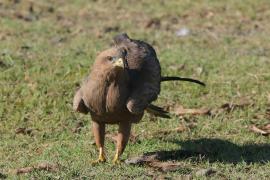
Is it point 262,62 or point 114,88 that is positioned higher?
point 114,88

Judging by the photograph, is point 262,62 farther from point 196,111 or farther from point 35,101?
point 35,101

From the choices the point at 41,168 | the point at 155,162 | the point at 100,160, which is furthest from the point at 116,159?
the point at 41,168

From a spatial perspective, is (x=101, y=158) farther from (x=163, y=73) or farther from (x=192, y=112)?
(x=163, y=73)

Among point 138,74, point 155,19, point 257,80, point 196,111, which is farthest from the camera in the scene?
point 155,19

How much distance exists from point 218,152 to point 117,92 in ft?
4.48

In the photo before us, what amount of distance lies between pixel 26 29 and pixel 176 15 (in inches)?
122

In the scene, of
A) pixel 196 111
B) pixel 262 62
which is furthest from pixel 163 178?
pixel 262 62

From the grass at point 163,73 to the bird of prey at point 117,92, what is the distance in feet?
1.43

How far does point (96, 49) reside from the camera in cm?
1124

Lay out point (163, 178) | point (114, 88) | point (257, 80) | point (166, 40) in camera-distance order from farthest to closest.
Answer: point (166, 40) < point (257, 80) < point (114, 88) < point (163, 178)

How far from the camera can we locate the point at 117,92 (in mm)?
6789

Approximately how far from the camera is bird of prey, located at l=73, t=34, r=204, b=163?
22.2ft

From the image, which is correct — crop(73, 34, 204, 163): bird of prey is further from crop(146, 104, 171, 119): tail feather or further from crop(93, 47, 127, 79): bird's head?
crop(146, 104, 171, 119): tail feather

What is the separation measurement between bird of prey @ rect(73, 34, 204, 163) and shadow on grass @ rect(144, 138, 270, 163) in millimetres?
530
